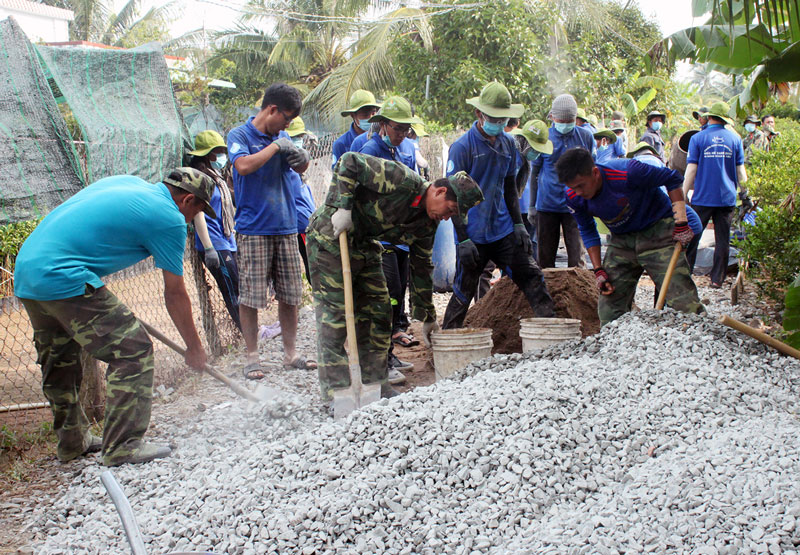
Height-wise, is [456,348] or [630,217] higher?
[630,217]

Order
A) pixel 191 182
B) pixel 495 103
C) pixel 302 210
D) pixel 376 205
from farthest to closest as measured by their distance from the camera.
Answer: pixel 302 210 < pixel 495 103 < pixel 376 205 < pixel 191 182

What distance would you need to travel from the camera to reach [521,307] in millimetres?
5891

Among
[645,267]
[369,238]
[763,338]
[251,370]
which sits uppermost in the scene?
[369,238]

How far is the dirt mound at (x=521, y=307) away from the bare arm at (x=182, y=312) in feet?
9.04

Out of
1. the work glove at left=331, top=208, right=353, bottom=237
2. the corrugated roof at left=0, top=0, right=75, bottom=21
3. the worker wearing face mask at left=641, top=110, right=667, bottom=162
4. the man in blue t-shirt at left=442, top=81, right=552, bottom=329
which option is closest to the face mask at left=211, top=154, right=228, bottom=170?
the man in blue t-shirt at left=442, top=81, right=552, bottom=329

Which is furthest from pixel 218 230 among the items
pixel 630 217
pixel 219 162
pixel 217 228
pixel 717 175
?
pixel 717 175

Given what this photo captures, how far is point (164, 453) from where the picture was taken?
3.72 metres

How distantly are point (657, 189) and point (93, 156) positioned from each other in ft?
12.6

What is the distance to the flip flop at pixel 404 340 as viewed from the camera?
21.0 feet

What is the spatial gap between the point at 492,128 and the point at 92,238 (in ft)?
10.2

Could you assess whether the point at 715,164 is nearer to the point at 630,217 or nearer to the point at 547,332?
the point at 630,217

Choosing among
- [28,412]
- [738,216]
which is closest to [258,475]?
[28,412]

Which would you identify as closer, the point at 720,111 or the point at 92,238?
the point at 92,238

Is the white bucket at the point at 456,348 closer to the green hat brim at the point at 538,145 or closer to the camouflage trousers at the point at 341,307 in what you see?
the camouflage trousers at the point at 341,307
